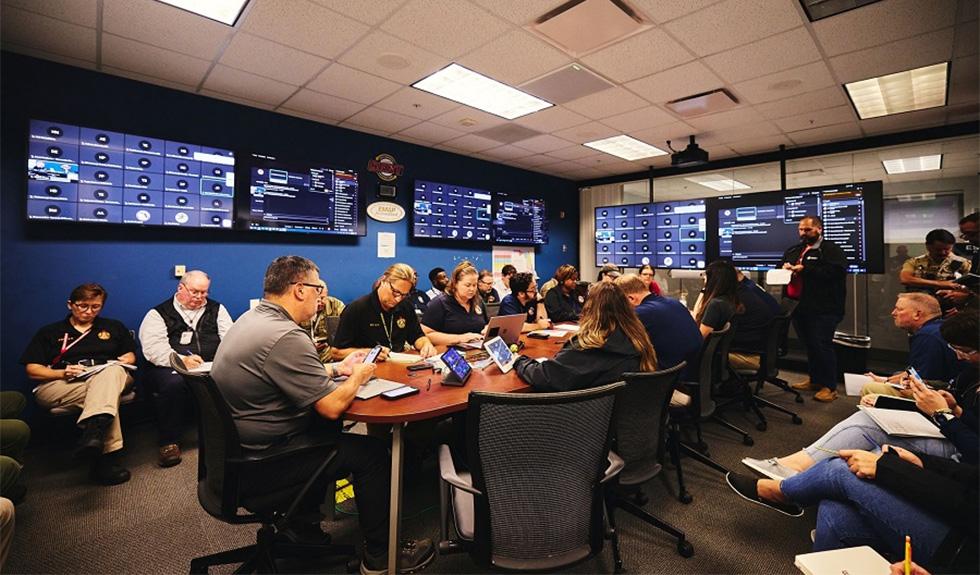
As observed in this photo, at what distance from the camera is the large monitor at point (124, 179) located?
317cm

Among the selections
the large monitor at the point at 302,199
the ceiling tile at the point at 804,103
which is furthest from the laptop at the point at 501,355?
the ceiling tile at the point at 804,103

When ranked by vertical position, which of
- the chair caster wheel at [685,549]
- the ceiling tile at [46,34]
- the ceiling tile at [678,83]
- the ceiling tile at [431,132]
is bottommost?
the chair caster wheel at [685,549]

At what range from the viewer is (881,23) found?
8.92ft

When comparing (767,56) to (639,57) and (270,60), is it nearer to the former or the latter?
(639,57)

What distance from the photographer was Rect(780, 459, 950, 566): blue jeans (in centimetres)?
146

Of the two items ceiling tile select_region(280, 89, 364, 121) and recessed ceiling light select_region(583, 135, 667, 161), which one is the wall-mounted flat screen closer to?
ceiling tile select_region(280, 89, 364, 121)

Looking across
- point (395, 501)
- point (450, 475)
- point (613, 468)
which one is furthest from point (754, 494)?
point (395, 501)

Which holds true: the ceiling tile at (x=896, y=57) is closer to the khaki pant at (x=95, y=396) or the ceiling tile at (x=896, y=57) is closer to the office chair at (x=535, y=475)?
the office chair at (x=535, y=475)

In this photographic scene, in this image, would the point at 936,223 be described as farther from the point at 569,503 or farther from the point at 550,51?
the point at 569,503

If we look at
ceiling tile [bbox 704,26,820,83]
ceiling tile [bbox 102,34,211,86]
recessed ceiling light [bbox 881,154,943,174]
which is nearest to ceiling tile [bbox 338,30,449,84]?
ceiling tile [bbox 102,34,211,86]

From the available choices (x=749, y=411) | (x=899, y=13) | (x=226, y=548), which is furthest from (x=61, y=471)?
(x=899, y=13)

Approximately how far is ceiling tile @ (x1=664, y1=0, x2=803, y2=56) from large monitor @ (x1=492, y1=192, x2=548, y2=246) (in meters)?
3.55

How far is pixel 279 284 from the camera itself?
6.26 feet

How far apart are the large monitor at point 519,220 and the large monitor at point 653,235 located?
0.90 meters
